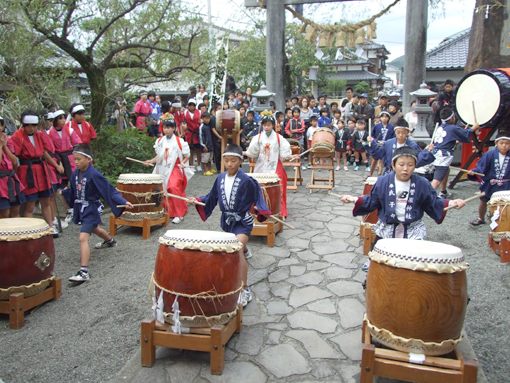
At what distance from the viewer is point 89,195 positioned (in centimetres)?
465

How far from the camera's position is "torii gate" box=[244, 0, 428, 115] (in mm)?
10617

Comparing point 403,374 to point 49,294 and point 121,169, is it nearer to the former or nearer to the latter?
point 49,294

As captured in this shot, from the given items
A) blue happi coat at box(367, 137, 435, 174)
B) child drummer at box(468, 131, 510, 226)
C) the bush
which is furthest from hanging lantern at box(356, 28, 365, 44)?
the bush

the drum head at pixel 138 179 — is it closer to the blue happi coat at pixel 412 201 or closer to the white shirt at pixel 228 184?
the white shirt at pixel 228 184

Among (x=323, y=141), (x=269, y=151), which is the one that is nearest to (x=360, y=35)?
(x=323, y=141)

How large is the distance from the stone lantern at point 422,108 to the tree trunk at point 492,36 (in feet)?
5.00

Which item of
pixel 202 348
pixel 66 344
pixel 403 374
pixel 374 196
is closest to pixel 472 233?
pixel 374 196

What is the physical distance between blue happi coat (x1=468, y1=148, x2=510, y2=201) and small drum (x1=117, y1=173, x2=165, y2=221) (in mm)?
4598

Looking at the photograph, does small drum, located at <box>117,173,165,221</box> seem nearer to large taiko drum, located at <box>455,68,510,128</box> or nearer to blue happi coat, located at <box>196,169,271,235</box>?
blue happi coat, located at <box>196,169,271,235</box>

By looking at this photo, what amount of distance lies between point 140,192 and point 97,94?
3055 mm

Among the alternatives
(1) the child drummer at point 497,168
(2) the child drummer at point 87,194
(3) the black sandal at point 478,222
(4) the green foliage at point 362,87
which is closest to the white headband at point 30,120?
(2) the child drummer at point 87,194

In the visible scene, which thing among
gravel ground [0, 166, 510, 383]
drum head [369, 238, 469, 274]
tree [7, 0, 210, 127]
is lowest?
gravel ground [0, 166, 510, 383]

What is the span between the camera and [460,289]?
251 cm

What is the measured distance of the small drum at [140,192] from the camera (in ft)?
19.5
